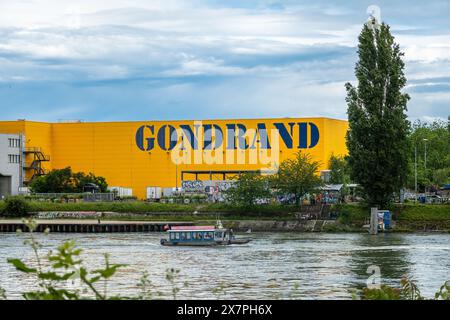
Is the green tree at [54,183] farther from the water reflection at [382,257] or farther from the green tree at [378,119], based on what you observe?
the water reflection at [382,257]

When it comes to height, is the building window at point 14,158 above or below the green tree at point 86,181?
above

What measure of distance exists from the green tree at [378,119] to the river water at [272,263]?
621 cm

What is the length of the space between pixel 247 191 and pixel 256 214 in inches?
125

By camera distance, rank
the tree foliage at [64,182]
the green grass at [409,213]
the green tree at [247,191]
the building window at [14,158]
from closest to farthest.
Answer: the green grass at [409,213] → the green tree at [247,191] → the tree foliage at [64,182] → the building window at [14,158]

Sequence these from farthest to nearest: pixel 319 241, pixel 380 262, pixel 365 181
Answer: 1. pixel 365 181
2. pixel 319 241
3. pixel 380 262

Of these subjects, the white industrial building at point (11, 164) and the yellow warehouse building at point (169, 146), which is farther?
the white industrial building at point (11, 164)

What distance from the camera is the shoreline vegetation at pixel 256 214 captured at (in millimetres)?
102250

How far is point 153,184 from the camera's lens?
455 ft

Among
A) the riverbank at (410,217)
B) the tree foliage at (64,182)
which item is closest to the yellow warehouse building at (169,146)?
the tree foliage at (64,182)

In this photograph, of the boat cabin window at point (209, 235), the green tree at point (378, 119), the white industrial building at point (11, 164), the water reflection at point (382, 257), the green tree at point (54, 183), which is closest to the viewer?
the water reflection at point (382, 257)
